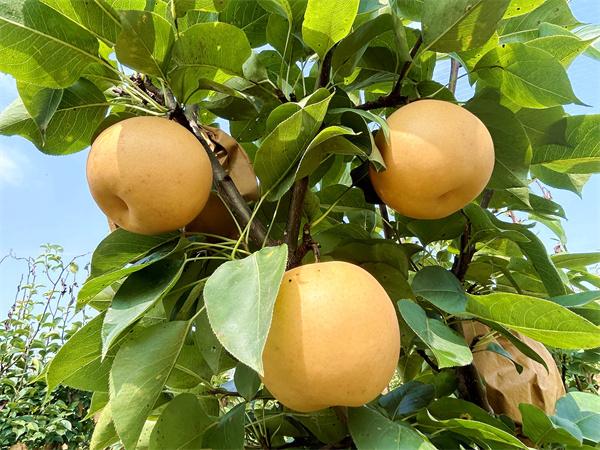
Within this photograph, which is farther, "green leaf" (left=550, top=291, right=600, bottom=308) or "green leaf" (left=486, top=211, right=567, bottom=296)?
"green leaf" (left=486, top=211, right=567, bottom=296)

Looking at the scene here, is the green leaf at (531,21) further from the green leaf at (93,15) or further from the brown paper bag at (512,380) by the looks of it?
the green leaf at (93,15)

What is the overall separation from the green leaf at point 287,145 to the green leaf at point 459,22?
16cm

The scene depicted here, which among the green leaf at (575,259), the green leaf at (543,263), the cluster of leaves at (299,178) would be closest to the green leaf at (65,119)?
the cluster of leaves at (299,178)

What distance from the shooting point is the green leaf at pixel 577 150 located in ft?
2.56

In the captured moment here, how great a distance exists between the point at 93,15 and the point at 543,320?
0.58 metres

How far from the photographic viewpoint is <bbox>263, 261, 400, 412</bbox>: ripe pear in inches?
19.5

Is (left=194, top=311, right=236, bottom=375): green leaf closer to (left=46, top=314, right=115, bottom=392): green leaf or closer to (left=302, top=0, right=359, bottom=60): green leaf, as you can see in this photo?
(left=46, top=314, right=115, bottom=392): green leaf

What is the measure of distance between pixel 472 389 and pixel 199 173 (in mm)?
507

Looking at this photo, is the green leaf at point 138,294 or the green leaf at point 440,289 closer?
the green leaf at point 138,294

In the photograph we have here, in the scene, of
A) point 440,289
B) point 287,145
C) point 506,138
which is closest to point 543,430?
point 440,289

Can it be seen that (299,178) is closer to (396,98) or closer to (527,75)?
(396,98)

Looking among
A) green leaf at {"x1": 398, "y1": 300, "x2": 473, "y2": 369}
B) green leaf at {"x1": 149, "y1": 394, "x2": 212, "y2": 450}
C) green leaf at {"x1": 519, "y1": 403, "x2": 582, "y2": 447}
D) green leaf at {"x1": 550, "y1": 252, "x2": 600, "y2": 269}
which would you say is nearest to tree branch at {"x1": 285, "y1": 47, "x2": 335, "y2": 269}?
green leaf at {"x1": 398, "y1": 300, "x2": 473, "y2": 369}

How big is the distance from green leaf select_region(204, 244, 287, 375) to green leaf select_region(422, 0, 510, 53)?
1.06 feet

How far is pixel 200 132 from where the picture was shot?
2.42 feet
